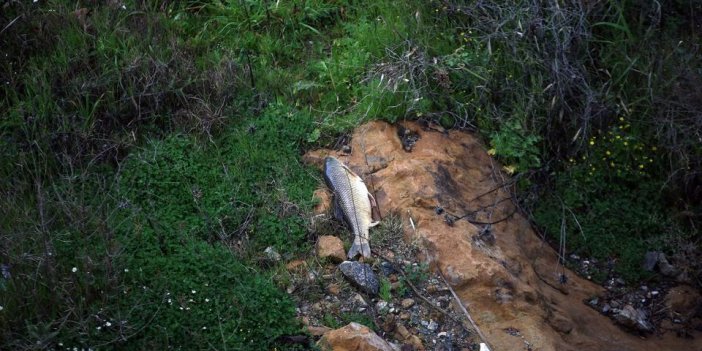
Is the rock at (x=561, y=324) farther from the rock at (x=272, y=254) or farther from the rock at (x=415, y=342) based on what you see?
the rock at (x=272, y=254)

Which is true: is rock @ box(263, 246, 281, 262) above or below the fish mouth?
below

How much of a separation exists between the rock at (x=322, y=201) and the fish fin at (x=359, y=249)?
365 mm

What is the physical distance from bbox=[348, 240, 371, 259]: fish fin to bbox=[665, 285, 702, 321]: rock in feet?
6.54

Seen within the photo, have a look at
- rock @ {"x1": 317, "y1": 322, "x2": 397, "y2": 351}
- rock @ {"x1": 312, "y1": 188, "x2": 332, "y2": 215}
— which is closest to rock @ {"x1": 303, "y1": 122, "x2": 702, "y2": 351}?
rock @ {"x1": 312, "y1": 188, "x2": 332, "y2": 215}

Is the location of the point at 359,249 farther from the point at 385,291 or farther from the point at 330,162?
the point at 330,162

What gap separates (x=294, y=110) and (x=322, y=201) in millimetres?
851

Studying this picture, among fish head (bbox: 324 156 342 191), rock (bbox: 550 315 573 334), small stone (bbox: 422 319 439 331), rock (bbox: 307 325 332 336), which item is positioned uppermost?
fish head (bbox: 324 156 342 191)

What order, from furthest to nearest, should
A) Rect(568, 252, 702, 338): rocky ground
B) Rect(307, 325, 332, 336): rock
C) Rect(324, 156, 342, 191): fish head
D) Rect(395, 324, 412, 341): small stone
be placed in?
Rect(324, 156, 342, 191): fish head, Rect(568, 252, 702, 338): rocky ground, Rect(395, 324, 412, 341): small stone, Rect(307, 325, 332, 336): rock

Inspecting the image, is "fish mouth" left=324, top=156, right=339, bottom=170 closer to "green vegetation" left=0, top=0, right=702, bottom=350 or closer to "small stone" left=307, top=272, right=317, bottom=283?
"green vegetation" left=0, top=0, right=702, bottom=350

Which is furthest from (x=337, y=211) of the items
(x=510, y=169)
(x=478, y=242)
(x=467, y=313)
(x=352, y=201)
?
(x=510, y=169)

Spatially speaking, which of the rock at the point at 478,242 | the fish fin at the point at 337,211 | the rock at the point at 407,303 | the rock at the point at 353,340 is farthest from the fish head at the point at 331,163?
the rock at the point at 353,340

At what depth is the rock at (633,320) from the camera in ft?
17.1

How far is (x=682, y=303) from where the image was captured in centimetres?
542

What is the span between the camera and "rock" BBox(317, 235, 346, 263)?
4.98m
